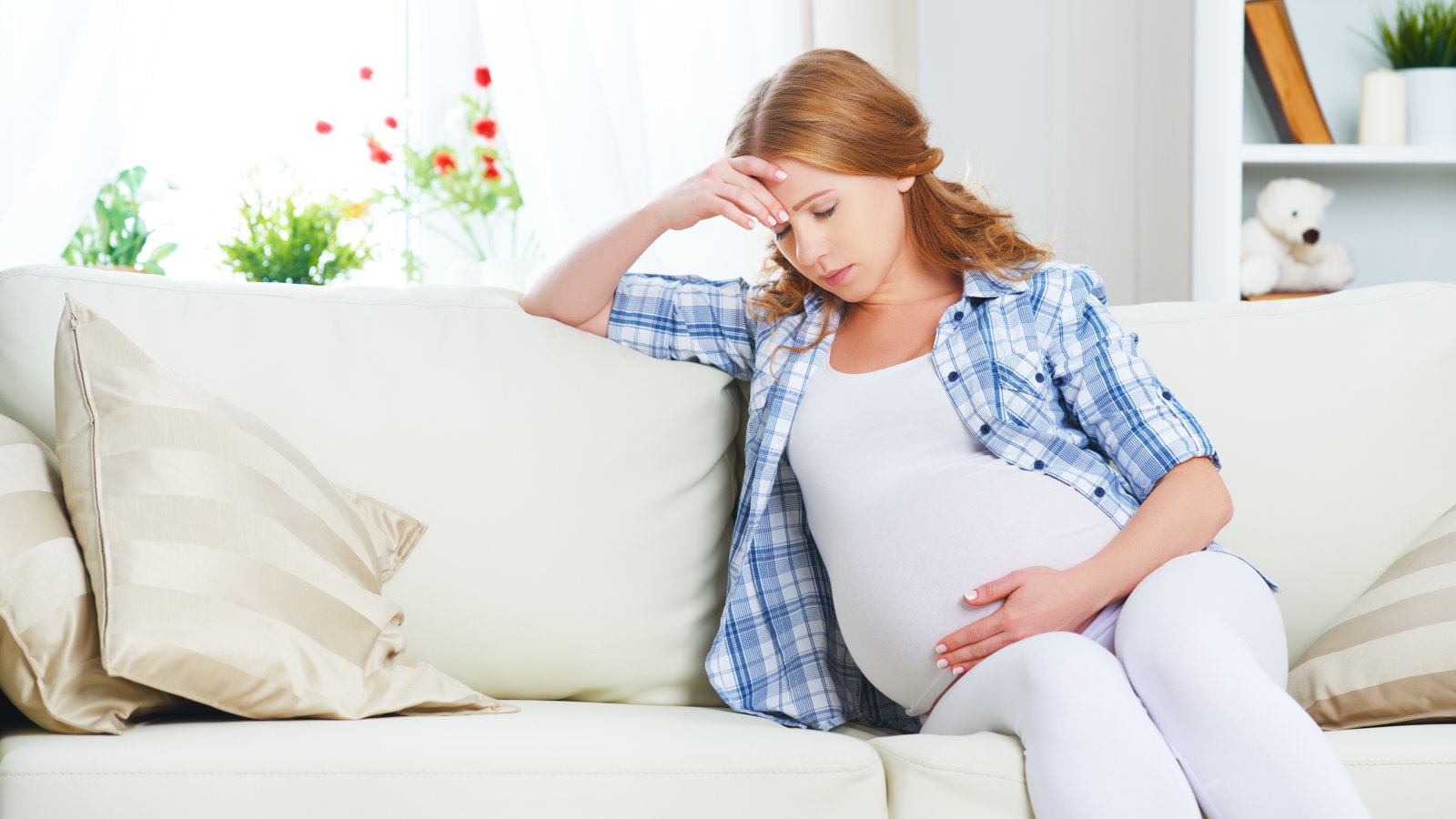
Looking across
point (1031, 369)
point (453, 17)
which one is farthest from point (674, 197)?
point (453, 17)

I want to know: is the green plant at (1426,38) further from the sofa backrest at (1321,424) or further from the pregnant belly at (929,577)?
the pregnant belly at (929,577)

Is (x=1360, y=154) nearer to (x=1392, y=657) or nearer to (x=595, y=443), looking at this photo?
(x=1392, y=657)

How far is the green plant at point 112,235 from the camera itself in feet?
7.07

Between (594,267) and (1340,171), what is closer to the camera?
(594,267)

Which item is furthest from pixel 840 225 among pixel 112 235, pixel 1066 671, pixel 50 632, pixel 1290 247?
pixel 1290 247

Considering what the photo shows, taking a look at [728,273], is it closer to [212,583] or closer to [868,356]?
[868,356]

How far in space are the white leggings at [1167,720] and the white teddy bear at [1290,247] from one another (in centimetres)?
160

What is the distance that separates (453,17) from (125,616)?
6.07 ft

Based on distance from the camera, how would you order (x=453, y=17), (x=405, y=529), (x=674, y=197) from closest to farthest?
(x=405, y=529)
(x=674, y=197)
(x=453, y=17)

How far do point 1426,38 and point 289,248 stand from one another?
2.36 metres

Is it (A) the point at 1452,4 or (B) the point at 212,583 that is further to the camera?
(A) the point at 1452,4

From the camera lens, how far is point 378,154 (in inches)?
95.0

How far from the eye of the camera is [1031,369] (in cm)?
132

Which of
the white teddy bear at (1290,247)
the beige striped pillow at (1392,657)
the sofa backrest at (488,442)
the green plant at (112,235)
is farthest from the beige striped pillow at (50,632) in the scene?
the white teddy bear at (1290,247)
